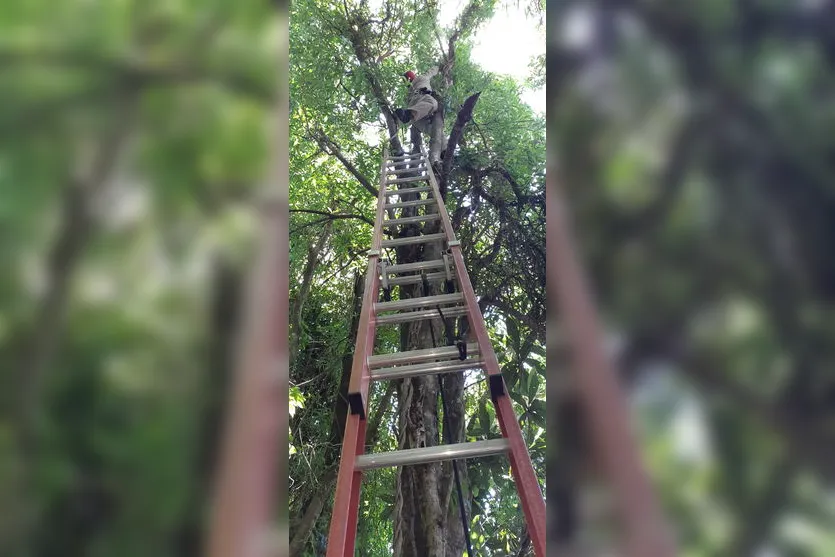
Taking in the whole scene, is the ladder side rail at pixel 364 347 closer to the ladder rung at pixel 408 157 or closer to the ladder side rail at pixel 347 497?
the ladder side rail at pixel 347 497

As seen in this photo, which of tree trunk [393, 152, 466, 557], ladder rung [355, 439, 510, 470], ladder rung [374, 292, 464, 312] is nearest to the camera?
ladder rung [355, 439, 510, 470]

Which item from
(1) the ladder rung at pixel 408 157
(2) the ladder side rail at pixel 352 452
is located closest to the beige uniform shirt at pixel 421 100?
(1) the ladder rung at pixel 408 157

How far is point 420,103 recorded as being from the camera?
164 inches

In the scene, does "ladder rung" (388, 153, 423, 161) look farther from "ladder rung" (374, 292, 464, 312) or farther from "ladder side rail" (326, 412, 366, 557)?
"ladder side rail" (326, 412, 366, 557)

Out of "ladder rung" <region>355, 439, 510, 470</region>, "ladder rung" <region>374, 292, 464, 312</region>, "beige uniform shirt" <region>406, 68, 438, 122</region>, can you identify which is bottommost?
"ladder rung" <region>355, 439, 510, 470</region>

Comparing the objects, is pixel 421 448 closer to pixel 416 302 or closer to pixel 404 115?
pixel 416 302
